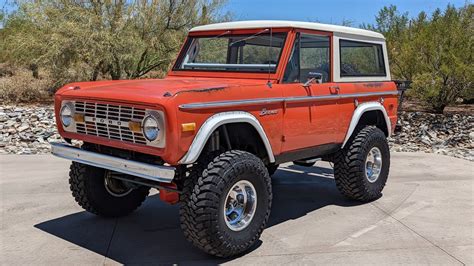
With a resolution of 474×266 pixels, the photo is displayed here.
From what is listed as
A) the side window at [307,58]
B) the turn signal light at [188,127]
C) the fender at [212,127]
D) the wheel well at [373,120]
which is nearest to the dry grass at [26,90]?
the wheel well at [373,120]

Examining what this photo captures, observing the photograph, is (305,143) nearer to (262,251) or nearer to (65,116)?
(262,251)

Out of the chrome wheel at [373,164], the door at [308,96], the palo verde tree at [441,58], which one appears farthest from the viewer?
the palo verde tree at [441,58]

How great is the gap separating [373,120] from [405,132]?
606 cm

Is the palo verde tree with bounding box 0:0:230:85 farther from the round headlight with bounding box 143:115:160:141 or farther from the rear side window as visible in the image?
the round headlight with bounding box 143:115:160:141

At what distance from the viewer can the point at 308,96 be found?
4.59 m

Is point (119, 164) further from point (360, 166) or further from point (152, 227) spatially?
point (360, 166)

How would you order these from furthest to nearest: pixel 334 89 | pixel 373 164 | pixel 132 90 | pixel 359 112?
pixel 373 164 → pixel 359 112 → pixel 334 89 → pixel 132 90

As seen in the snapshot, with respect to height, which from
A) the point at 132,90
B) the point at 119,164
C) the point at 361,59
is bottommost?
the point at 119,164

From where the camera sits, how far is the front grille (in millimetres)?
3672

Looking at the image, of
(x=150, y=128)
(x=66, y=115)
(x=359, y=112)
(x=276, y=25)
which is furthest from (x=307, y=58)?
(x=66, y=115)

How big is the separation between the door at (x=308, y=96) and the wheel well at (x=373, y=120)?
0.82m

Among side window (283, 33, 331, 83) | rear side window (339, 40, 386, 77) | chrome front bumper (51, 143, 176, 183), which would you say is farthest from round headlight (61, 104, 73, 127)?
rear side window (339, 40, 386, 77)

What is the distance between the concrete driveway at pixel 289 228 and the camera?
3941 millimetres

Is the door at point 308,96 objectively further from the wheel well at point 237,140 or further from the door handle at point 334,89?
the wheel well at point 237,140
